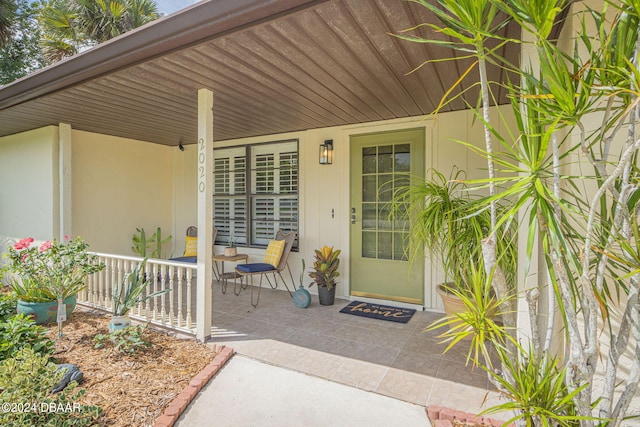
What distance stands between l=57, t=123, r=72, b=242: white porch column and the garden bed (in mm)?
1943

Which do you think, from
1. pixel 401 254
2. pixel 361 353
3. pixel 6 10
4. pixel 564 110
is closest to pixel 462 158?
pixel 401 254

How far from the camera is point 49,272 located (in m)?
3.18

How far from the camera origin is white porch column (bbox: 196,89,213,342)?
3.09 metres

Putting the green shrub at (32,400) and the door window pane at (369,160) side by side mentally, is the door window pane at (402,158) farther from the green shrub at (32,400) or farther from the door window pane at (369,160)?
the green shrub at (32,400)

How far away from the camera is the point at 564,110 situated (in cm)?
114

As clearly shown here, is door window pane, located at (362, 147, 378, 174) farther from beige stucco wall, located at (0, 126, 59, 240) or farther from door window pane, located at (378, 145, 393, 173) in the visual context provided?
beige stucco wall, located at (0, 126, 59, 240)

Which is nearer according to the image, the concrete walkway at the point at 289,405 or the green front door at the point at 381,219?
the concrete walkway at the point at 289,405

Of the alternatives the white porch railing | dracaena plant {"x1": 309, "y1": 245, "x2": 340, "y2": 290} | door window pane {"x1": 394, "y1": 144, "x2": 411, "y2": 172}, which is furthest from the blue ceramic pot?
door window pane {"x1": 394, "y1": 144, "x2": 411, "y2": 172}

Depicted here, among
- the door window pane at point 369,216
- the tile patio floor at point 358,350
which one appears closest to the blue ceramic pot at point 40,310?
the tile patio floor at point 358,350

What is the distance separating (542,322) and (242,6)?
2716 millimetres

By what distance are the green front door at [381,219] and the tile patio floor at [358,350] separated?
49 centimetres

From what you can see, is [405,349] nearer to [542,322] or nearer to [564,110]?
[542,322]

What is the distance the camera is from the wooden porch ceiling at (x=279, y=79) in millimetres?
2094

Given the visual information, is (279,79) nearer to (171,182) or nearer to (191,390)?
(191,390)
